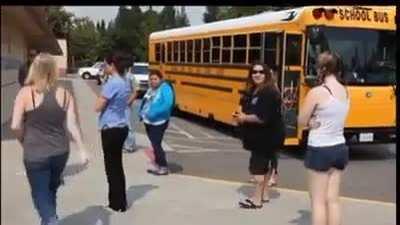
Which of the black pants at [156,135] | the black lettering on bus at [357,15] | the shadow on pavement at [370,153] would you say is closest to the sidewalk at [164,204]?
the black pants at [156,135]

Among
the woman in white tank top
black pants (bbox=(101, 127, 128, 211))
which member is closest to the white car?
black pants (bbox=(101, 127, 128, 211))

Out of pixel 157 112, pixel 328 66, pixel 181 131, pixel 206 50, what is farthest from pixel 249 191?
pixel 181 131

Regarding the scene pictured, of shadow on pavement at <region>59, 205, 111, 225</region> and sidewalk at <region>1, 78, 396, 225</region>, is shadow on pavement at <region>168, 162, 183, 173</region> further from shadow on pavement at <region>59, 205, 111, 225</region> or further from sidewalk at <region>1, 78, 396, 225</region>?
shadow on pavement at <region>59, 205, 111, 225</region>

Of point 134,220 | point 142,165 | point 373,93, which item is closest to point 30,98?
point 134,220

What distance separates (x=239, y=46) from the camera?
9.09m

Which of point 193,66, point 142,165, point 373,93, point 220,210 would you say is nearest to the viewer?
point 220,210

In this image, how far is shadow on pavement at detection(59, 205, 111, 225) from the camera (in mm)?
6043

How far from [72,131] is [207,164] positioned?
4.37 meters

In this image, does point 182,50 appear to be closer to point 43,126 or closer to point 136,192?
point 136,192

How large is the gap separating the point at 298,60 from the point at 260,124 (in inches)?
100

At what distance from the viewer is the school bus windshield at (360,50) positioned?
30.4ft

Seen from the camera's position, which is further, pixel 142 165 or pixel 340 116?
pixel 142 165

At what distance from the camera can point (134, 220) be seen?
621cm

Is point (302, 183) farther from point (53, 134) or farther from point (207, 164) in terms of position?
point (53, 134)
